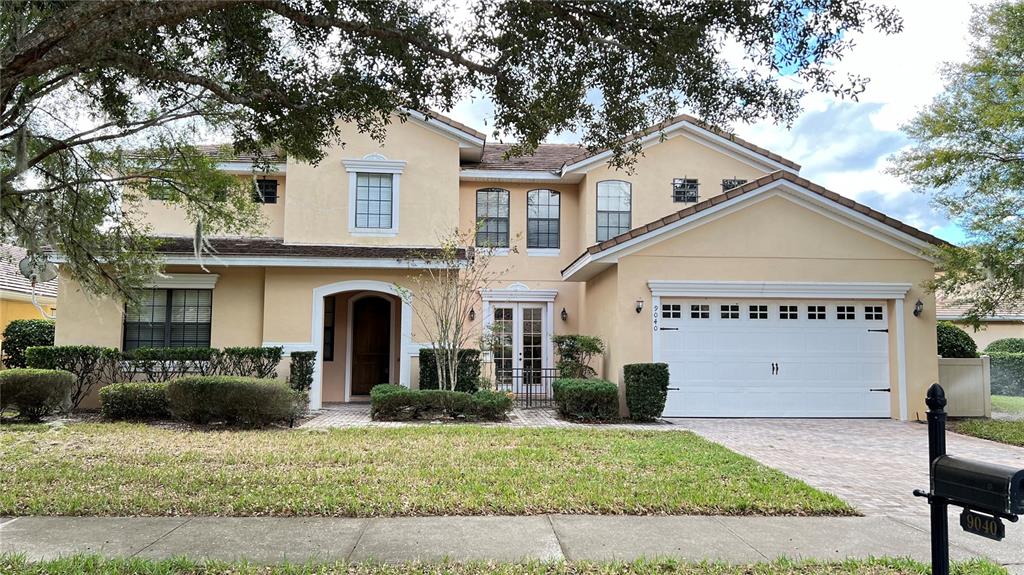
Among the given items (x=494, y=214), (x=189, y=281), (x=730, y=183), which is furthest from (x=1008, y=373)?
(x=189, y=281)

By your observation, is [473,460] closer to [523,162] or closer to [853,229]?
[853,229]

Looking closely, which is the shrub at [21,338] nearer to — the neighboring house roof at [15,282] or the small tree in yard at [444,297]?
the neighboring house roof at [15,282]

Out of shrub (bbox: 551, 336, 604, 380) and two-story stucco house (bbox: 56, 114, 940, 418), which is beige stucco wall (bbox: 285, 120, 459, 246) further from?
shrub (bbox: 551, 336, 604, 380)

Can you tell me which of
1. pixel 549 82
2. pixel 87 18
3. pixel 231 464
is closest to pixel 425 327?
pixel 231 464

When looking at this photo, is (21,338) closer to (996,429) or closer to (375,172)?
(375,172)

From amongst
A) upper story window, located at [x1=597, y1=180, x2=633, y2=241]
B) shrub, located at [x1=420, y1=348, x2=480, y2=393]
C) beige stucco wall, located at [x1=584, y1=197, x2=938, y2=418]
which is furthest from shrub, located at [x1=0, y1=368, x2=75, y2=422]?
upper story window, located at [x1=597, y1=180, x2=633, y2=241]

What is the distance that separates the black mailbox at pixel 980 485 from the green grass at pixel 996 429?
31.2ft

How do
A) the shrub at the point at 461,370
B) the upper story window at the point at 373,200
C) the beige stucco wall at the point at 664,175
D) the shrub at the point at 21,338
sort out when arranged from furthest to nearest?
the beige stucco wall at the point at 664,175 < the shrub at the point at 21,338 < the upper story window at the point at 373,200 < the shrub at the point at 461,370

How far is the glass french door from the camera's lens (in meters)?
16.5

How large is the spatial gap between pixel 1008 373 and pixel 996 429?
42.6ft

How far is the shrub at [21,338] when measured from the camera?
54.7 ft

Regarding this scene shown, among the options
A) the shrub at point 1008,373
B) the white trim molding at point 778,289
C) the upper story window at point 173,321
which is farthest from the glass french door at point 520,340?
the shrub at point 1008,373

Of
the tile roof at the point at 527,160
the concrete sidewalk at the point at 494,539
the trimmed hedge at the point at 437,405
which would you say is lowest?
the concrete sidewalk at the point at 494,539

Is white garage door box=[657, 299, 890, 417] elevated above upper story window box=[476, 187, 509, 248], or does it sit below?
below
